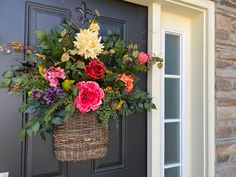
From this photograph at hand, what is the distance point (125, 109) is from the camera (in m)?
1.23

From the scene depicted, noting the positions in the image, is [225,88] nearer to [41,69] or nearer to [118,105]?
[118,105]

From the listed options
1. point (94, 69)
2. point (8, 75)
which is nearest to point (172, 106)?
point (94, 69)

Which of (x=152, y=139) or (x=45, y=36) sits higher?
(x=45, y=36)

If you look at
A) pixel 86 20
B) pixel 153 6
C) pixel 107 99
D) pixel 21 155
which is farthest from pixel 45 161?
pixel 153 6

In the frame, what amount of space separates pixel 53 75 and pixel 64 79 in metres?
0.05

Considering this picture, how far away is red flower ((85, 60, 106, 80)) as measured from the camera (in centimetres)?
105

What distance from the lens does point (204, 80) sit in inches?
65.0

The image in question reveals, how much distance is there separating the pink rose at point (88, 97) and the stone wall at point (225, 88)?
3.27 ft

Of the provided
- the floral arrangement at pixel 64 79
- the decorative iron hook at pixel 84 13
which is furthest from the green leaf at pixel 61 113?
the decorative iron hook at pixel 84 13

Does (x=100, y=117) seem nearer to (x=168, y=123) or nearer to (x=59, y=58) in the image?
(x=59, y=58)

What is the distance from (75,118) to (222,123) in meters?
1.11

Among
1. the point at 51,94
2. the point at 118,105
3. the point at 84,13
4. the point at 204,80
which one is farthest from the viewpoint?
the point at 204,80

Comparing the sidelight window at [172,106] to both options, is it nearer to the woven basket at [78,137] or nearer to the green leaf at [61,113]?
the woven basket at [78,137]

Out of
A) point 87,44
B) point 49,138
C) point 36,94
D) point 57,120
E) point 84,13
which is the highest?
point 84,13
